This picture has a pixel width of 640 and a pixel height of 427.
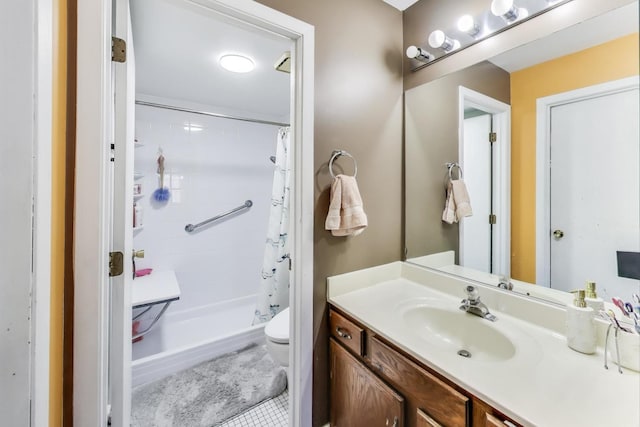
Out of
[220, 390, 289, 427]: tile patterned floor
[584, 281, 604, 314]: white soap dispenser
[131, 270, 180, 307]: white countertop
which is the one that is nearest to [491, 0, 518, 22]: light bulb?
[584, 281, 604, 314]: white soap dispenser

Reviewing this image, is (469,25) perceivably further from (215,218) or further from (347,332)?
(215,218)

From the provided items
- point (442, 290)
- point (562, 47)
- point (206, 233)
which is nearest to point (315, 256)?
point (442, 290)

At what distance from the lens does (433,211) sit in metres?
1.43

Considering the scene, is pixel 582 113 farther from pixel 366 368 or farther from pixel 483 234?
pixel 366 368

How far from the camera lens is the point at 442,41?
1.22 meters

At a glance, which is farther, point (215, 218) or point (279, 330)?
point (215, 218)

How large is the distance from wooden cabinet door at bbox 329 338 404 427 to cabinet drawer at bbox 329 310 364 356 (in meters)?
0.04

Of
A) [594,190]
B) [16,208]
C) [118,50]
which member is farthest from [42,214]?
[594,190]

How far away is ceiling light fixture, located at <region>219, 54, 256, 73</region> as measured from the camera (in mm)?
1706

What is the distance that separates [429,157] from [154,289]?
221 cm

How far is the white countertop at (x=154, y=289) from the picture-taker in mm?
1859

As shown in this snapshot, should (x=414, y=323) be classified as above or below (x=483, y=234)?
below

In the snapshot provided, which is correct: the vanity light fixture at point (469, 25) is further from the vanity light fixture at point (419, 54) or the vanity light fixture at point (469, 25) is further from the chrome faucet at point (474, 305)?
the chrome faucet at point (474, 305)

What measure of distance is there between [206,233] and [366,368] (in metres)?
2.21
